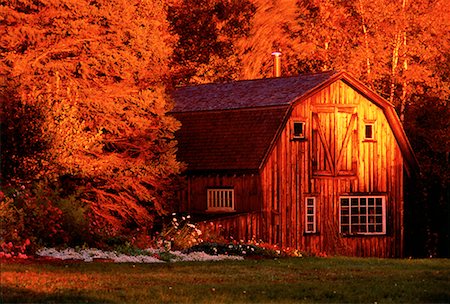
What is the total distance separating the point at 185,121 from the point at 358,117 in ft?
23.9

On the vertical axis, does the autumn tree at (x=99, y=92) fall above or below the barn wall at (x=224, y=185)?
above

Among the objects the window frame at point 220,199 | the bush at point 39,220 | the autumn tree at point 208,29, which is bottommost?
the bush at point 39,220

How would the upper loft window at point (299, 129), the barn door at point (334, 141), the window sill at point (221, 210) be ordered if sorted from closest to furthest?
the window sill at point (221, 210) → the upper loft window at point (299, 129) → the barn door at point (334, 141)

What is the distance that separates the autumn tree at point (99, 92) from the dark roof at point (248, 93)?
5527 mm

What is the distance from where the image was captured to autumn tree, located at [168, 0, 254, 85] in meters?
71.3

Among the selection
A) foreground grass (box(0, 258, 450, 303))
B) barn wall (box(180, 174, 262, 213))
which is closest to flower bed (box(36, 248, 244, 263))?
foreground grass (box(0, 258, 450, 303))

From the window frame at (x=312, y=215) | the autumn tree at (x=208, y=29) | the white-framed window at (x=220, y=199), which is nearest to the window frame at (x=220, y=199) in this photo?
the white-framed window at (x=220, y=199)

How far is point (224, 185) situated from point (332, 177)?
4566 mm

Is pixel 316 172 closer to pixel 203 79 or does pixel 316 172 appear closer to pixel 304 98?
pixel 304 98

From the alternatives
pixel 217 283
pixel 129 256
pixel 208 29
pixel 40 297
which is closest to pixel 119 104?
pixel 129 256

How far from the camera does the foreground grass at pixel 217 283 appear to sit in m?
22.2

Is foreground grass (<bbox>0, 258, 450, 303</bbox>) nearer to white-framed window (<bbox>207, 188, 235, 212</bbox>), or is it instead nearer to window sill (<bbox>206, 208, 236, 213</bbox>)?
window sill (<bbox>206, 208, 236, 213</bbox>)

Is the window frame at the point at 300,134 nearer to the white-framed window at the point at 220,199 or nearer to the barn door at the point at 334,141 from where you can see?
the barn door at the point at 334,141

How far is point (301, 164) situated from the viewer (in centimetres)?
4669
